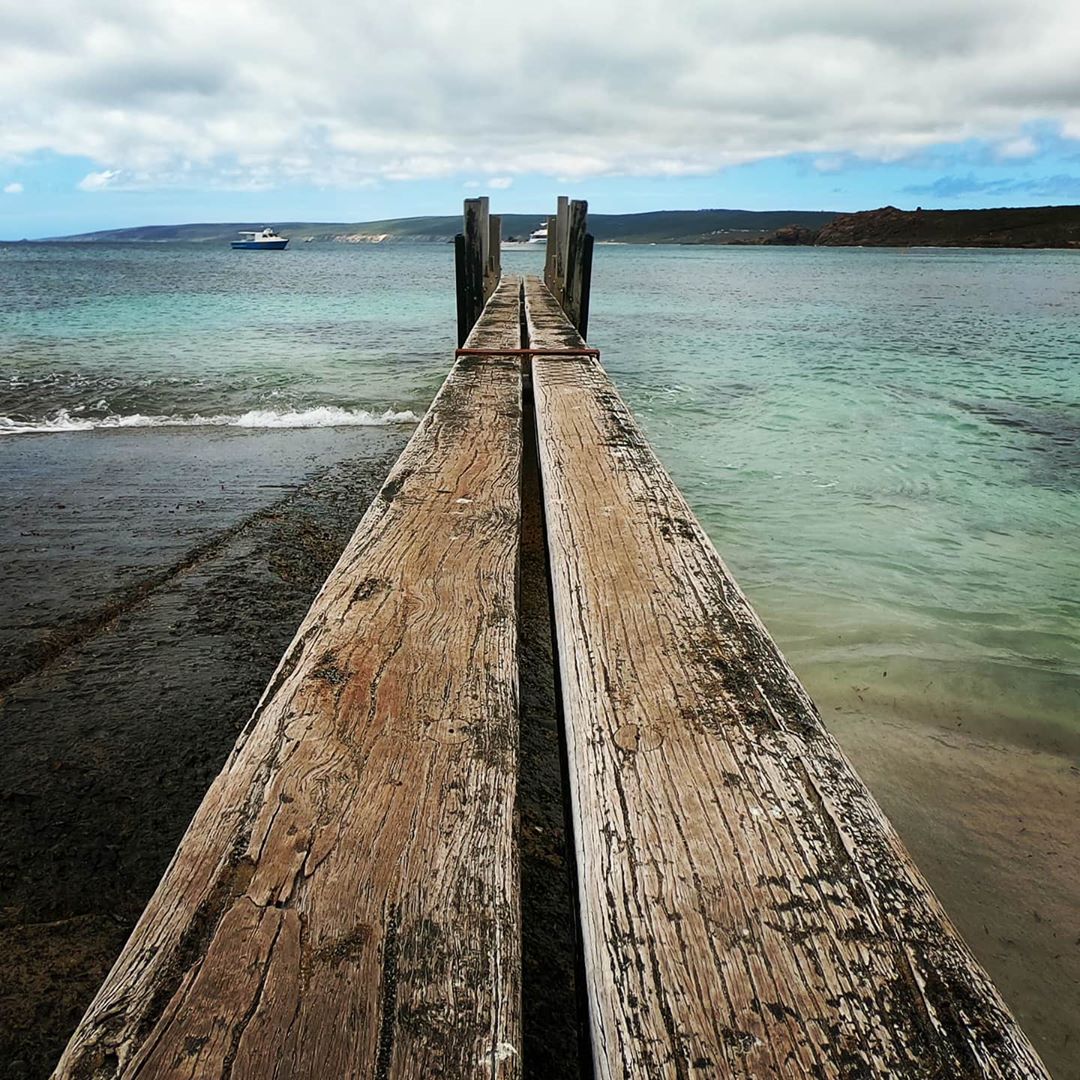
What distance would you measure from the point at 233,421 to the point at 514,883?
319 inches

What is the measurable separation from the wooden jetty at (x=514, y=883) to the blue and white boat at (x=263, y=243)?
128 meters

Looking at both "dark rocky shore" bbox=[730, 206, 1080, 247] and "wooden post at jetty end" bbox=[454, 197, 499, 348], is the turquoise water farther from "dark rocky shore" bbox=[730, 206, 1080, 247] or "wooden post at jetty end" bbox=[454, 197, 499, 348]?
"dark rocky shore" bbox=[730, 206, 1080, 247]

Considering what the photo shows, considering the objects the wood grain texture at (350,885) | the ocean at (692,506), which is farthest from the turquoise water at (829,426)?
the wood grain texture at (350,885)

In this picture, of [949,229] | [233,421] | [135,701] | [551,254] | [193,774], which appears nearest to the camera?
[193,774]

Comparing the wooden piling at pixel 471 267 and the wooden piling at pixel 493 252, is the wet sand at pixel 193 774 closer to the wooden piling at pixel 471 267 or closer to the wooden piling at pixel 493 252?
the wooden piling at pixel 471 267

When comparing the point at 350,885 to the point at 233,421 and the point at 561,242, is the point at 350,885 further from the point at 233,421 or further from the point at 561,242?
the point at 561,242

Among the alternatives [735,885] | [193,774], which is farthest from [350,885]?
[193,774]

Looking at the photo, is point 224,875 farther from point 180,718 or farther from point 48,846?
point 180,718

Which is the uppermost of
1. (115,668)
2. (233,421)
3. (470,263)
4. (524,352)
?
(470,263)

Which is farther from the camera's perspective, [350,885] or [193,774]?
[193,774]

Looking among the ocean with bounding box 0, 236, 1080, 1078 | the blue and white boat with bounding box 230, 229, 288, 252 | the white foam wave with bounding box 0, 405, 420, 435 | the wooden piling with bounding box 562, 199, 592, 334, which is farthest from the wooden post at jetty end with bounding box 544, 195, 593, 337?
the blue and white boat with bounding box 230, 229, 288, 252

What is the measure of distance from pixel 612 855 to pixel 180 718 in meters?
2.02

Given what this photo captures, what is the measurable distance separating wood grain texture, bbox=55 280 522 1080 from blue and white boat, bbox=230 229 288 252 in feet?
420

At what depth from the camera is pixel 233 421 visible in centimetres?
814
